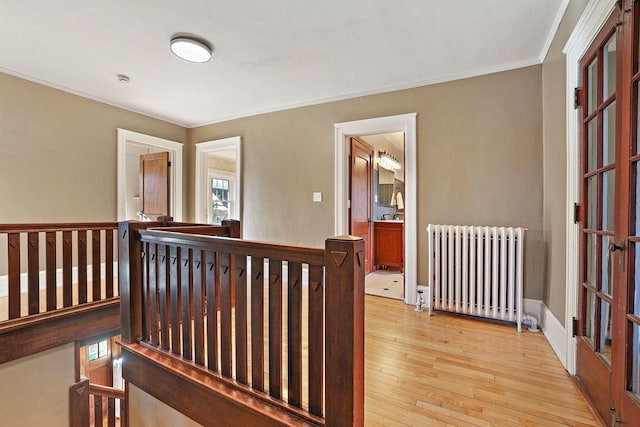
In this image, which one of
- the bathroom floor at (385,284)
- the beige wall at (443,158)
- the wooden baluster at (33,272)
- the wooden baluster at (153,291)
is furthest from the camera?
the bathroom floor at (385,284)

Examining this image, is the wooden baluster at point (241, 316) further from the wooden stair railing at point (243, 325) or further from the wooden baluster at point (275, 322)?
the wooden baluster at point (275, 322)

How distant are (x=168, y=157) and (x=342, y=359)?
15.1 feet

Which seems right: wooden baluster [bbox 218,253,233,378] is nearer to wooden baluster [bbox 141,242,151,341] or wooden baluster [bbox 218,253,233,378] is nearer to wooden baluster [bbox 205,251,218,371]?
wooden baluster [bbox 205,251,218,371]

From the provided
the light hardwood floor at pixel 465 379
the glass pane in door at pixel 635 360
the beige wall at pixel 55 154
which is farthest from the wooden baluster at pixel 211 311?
the beige wall at pixel 55 154

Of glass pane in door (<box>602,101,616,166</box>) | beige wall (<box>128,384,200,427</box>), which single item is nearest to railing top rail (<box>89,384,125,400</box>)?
beige wall (<box>128,384,200,427</box>)

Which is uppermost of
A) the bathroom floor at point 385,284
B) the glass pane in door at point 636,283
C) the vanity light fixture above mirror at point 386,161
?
the vanity light fixture above mirror at point 386,161

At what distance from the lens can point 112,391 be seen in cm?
312

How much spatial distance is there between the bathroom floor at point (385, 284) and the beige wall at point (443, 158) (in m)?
0.64

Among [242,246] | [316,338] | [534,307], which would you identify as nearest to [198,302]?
[242,246]

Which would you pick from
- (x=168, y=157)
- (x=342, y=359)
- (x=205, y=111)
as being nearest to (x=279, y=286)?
(x=342, y=359)

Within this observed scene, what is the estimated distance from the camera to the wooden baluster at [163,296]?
1.58 metres

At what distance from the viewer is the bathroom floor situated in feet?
11.7

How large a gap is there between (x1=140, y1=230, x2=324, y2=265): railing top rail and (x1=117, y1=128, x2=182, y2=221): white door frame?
9.03 feet

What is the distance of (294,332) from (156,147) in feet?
14.3
